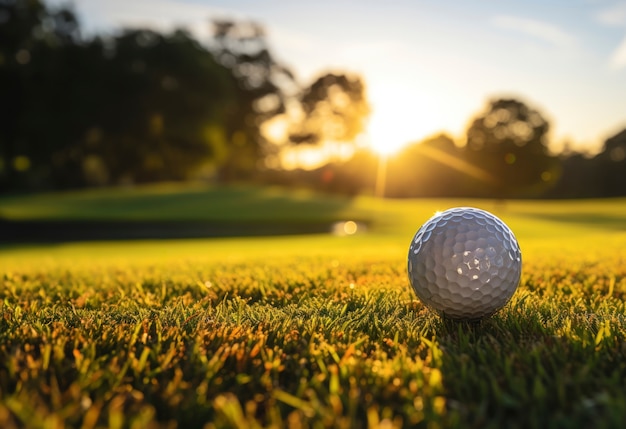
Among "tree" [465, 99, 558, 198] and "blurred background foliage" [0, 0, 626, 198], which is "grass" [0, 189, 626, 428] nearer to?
"blurred background foliage" [0, 0, 626, 198]

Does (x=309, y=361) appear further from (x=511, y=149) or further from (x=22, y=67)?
(x=511, y=149)

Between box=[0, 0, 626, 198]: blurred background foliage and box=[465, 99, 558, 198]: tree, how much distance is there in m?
0.09

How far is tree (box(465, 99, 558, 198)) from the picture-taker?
36.4 metres

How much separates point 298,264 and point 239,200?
24751 mm

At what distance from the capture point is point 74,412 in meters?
1.77

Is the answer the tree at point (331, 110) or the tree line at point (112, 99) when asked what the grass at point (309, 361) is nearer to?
the tree line at point (112, 99)

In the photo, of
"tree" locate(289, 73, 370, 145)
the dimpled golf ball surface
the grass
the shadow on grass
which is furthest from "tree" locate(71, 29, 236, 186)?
the dimpled golf ball surface

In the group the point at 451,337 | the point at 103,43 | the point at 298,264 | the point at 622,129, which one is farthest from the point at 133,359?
the point at 622,129

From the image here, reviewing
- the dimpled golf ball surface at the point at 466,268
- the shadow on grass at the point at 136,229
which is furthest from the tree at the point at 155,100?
the dimpled golf ball surface at the point at 466,268

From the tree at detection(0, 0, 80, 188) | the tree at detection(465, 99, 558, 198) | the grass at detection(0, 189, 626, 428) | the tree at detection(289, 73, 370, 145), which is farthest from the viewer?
the tree at detection(289, 73, 370, 145)

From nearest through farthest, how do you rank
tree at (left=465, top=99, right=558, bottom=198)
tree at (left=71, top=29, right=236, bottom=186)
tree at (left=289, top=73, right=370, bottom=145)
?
tree at (left=71, top=29, right=236, bottom=186), tree at (left=465, top=99, right=558, bottom=198), tree at (left=289, top=73, right=370, bottom=145)

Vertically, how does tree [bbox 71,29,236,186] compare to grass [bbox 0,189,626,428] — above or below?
above

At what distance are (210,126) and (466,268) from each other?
35.8 metres

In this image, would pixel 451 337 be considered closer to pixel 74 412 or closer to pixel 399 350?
pixel 399 350
